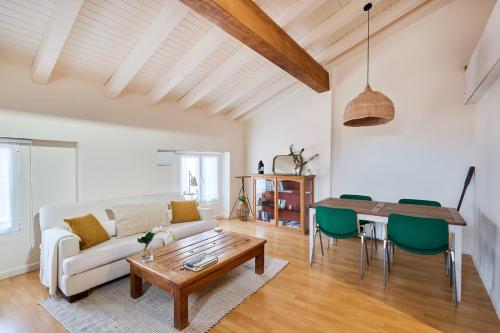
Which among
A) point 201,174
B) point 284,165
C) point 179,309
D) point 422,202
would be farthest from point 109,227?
point 422,202

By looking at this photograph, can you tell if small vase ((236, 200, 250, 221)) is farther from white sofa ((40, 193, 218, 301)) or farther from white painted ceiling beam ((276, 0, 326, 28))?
white painted ceiling beam ((276, 0, 326, 28))

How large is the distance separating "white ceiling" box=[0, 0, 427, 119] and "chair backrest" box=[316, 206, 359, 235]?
229 cm

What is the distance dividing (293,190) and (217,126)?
2148mm

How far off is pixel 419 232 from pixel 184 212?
3.07 meters

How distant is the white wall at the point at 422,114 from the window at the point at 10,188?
16.1ft

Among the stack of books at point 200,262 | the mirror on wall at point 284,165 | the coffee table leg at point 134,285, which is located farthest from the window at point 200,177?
the stack of books at point 200,262

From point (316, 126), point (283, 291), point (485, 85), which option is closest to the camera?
point (283, 291)

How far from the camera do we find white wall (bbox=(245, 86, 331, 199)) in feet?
15.4

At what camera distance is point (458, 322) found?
2.05 metres

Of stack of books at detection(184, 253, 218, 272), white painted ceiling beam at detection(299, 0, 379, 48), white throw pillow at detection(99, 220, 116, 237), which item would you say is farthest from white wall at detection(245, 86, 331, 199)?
white throw pillow at detection(99, 220, 116, 237)

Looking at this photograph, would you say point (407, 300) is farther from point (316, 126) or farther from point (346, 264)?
point (316, 126)

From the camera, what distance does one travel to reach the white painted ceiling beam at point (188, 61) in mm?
2846

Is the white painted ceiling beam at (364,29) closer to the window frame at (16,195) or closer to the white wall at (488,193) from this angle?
the white wall at (488,193)

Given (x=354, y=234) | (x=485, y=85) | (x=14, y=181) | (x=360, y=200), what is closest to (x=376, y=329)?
(x=354, y=234)
